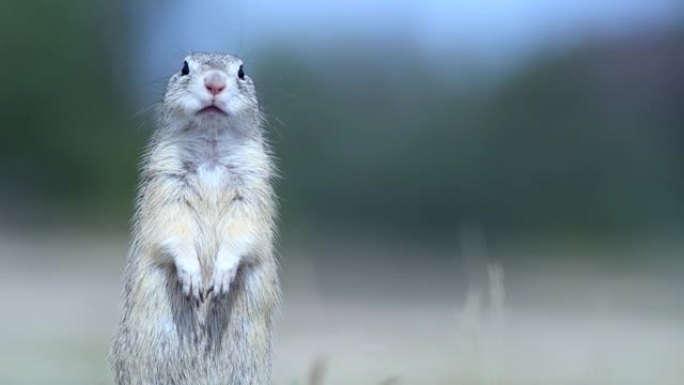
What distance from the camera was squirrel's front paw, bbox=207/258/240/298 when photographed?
688cm

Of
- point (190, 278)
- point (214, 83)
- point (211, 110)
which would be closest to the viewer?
point (190, 278)

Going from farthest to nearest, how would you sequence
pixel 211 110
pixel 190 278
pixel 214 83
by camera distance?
1. pixel 211 110
2. pixel 214 83
3. pixel 190 278

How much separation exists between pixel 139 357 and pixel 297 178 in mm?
15971

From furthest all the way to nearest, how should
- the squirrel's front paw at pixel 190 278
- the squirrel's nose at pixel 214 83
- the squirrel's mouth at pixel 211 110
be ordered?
the squirrel's mouth at pixel 211 110 → the squirrel's nose at pixel 214 83 → the squirrel's front paw at pixel 190 278

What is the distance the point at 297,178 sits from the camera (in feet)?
74.6

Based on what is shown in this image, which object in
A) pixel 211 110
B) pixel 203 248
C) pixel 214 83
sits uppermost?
pixel 214 83

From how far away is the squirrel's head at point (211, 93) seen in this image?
7.09 meters

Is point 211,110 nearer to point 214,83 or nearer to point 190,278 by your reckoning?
point 214,83

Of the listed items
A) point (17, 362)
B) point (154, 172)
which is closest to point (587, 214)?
point (17, 362)

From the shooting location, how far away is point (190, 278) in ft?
22.5

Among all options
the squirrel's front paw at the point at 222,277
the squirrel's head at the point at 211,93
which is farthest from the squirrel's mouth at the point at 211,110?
the squirrel's front paw at the point at 222,277

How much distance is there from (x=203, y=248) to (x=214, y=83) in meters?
0.86

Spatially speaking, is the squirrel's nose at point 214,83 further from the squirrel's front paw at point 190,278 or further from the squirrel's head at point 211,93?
the squirrel's front paw at point 190,278

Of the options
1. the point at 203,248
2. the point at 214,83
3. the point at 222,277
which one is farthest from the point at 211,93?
the point at 222,277
